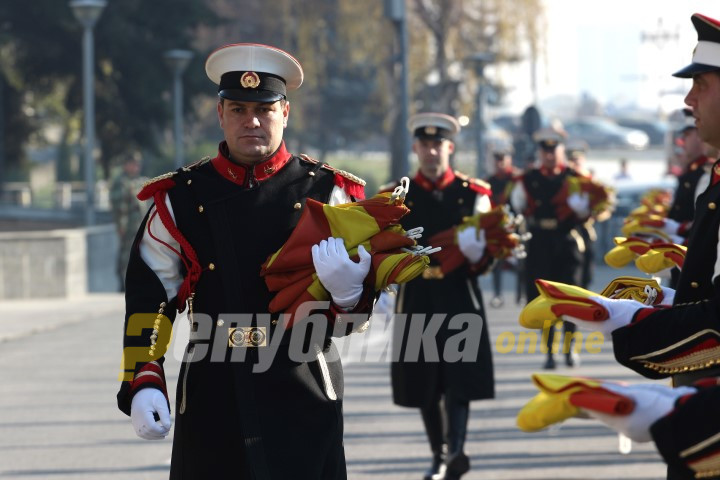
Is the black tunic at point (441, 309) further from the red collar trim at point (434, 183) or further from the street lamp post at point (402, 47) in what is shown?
the street lamp post at point (402, 47)

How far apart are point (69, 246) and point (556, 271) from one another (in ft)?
29.3

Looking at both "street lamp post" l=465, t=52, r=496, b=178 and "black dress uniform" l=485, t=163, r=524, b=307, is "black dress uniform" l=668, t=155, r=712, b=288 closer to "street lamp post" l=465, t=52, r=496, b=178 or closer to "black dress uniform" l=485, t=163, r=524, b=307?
"black dress uniform" l=485, t=163, r=524, b=307

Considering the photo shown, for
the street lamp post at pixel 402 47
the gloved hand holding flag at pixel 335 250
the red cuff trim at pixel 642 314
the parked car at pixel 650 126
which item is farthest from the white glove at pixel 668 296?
the parked car at pixel 650 126

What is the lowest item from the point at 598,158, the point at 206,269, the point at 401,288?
the point at 598,158

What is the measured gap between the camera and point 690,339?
4309mm

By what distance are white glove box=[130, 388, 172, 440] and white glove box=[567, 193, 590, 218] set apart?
32.5ft

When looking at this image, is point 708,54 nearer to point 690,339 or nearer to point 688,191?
point 690,339

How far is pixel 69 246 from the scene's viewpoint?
2161cm

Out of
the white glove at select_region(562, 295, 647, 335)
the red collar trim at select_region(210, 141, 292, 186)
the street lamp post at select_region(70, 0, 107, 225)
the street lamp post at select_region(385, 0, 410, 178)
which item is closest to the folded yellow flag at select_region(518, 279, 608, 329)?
the white glove at select_region(562, 295, 647, 335)

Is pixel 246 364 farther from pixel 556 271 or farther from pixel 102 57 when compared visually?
pixel 102 57

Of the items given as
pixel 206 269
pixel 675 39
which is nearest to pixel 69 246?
pixel 206 269

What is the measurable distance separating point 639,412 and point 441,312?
18.6 ft

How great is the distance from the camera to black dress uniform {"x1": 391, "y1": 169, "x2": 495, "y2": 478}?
9.33m

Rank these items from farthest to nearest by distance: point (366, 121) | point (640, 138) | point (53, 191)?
point (640, 138), point (366, 121), point (53, 191)
